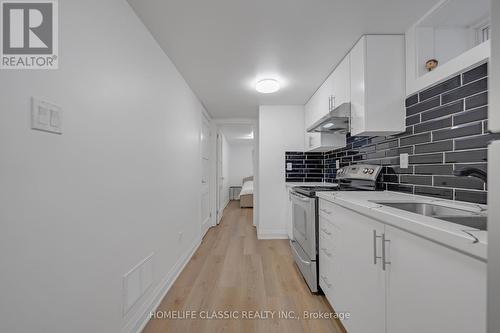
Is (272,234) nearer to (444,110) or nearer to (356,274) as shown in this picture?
(356,274)

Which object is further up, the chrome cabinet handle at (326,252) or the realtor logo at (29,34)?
the realtor logo at (29,34)

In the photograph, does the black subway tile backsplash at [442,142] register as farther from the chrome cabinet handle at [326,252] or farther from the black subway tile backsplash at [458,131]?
the chrome cabinet handle at [326,252]

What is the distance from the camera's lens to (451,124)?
4.25 ft

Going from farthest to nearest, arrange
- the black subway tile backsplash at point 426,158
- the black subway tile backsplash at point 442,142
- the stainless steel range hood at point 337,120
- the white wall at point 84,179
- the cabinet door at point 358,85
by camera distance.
Answer: the stainless steel range hood at point 337,120 → the cabinet door at point 358,85 → the black subway tile backsplash at point 426,158 → the black subway tile backsplash at point 442,142 → the white wall at point 84,179

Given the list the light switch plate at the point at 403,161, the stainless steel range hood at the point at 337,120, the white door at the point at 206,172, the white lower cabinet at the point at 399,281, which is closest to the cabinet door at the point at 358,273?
the white lower cabinet at the point at 399,281

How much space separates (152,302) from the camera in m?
1.66

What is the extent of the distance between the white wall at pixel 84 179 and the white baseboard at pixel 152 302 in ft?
0.08

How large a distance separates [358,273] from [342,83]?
1.76 m

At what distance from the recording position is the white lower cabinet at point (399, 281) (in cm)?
62

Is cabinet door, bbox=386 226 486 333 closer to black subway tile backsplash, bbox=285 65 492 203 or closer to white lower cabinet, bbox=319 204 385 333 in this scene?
white lower cabinet, bbox=319 204 385 333

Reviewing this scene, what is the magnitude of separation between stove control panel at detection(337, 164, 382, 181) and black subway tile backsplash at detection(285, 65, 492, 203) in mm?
72

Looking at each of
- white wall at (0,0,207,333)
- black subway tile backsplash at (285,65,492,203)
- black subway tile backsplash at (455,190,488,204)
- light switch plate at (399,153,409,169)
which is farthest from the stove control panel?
white wall at (0,0,207,333)

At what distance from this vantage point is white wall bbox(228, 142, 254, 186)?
8.52m

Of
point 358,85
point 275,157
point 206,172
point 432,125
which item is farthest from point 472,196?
point 206,172
